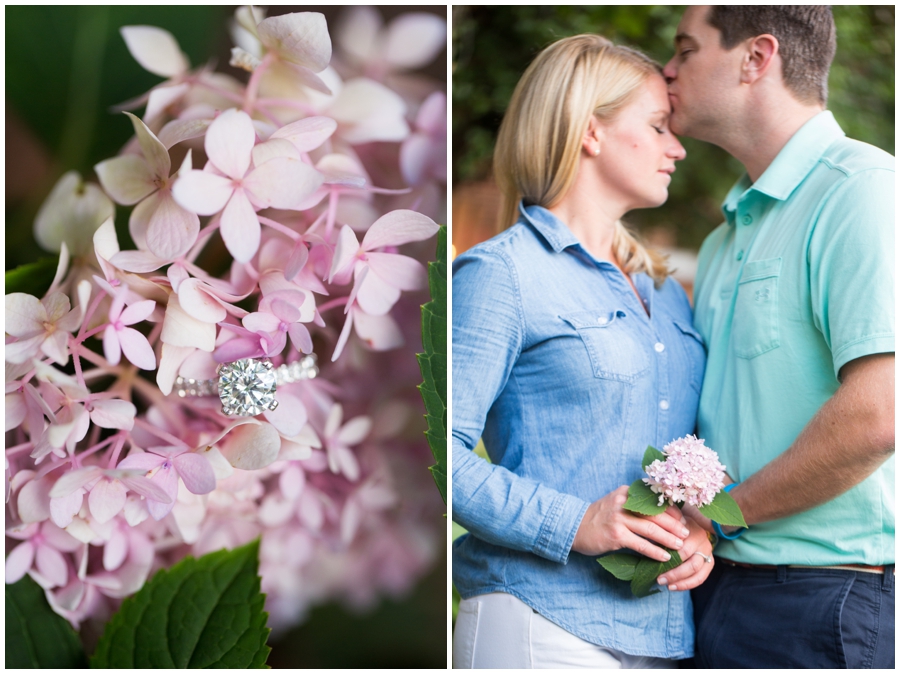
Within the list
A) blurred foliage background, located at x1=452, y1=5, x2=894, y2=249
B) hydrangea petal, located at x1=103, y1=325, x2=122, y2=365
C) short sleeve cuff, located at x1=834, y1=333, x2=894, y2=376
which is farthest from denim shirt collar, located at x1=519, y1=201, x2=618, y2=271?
hydrangea petal, located at x1=103, y1=325, x2=122, y2=365

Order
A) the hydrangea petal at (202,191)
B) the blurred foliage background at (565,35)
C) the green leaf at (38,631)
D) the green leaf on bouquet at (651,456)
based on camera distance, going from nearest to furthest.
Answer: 1. the hydrangea petal at (202,191)
2. the green leaf at (38,631)
3. the green leaf on bouquet at (651,456)
4. the blurred foliage background at (565,35)

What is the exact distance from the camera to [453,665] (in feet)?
2.37

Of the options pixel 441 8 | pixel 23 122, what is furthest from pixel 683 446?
pixel 23 122

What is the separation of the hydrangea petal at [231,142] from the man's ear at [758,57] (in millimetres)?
591

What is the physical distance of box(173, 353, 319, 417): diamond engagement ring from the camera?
1.65 ft

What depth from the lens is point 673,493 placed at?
25.2 inches

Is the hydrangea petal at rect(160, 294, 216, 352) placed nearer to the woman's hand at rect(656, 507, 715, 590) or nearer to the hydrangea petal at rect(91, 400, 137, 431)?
the hydrangea petal at rect(91, 400, 137, 431)

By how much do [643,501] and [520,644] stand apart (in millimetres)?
197

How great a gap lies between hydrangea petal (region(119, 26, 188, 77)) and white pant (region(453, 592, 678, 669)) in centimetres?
58

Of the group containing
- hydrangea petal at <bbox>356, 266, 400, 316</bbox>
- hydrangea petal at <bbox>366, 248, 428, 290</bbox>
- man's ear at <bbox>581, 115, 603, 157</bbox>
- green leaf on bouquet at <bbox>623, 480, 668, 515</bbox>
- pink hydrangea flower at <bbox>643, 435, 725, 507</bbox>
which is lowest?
green leaf on bouquet at <bbox>623, 480, 668, 515</bbox>

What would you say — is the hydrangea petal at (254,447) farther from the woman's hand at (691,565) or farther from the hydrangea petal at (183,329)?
the woman's hand at (691,565)

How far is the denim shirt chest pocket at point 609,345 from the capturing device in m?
0.70

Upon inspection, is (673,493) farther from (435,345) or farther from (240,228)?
(240,228)

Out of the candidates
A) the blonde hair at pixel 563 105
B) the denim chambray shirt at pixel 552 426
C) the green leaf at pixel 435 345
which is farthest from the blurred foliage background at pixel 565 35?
the green leaf at pixel 435 345
